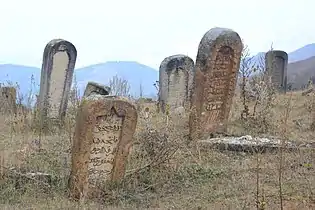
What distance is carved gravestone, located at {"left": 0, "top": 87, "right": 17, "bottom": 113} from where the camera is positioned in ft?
40.4

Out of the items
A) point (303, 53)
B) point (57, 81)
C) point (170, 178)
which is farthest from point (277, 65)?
point (303, 53)

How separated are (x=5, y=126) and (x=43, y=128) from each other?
784 mm

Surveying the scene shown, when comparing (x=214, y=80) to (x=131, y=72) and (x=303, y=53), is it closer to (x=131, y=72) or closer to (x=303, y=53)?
(x=131, y=72)

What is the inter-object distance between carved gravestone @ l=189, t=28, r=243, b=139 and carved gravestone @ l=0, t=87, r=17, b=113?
12.8 feet

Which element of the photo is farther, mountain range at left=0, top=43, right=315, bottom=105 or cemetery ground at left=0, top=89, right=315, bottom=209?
mountain range at left=0, top=43, right=315, bottom=105

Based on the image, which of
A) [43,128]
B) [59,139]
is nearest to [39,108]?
[43,128]

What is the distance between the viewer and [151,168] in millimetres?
6996

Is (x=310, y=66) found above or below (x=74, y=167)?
above

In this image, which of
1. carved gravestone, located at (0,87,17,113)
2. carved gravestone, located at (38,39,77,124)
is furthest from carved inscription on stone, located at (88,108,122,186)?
carved gravestone, located at (38,39,77,124)

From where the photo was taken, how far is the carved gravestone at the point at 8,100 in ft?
40.4

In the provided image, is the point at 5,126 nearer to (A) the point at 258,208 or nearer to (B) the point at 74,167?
(B) the point at 74,167

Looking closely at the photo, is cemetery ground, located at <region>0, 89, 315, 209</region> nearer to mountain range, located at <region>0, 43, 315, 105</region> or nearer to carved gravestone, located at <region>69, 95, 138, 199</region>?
carved gravestone, located at <region>69, 95, 138, 199</region>

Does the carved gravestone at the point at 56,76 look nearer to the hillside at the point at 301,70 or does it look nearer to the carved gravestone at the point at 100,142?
the carved gravestone at the point at 100,142

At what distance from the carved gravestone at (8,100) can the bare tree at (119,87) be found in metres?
2.13
